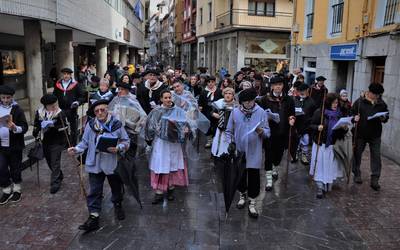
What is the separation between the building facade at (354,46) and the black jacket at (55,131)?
704 centimetres

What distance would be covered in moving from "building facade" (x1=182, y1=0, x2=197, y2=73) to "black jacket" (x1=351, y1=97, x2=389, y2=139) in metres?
36.6

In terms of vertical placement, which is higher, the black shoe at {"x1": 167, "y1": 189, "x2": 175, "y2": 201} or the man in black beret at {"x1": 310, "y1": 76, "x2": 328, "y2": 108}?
the man in black beret at {"x1": 310, "y1": 76, "x2": 328, "y2": 108}

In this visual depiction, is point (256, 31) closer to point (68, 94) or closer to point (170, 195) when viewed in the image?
point (68, 94)

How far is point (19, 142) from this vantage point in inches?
234

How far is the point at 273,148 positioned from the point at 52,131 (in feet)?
12.3

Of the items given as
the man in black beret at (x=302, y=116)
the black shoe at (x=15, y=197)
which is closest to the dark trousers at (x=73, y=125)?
the black shoe at (x=15, y=197)

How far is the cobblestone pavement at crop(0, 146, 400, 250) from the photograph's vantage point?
470 cm

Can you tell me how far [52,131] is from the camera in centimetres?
635

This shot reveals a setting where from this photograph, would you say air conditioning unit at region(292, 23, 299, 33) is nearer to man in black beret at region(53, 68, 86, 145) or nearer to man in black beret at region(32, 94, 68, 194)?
man in black beret at region(53, 68, 86, 145)

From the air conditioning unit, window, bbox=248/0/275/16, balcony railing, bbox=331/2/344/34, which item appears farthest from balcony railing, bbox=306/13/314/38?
window, bbox=248/0/275/16

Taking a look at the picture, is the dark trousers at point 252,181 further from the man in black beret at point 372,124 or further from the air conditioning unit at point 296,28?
the air conditioning unit at point 296,28

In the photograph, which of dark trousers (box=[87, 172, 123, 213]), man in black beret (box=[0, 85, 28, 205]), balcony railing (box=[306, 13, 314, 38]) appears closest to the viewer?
dark trousers (box=[87, 172, 123, 213])

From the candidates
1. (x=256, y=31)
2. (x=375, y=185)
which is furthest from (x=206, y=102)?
(x=256, y=31)

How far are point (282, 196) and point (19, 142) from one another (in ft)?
14.0
